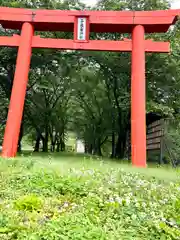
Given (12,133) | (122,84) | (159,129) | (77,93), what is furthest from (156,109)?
(77,93)

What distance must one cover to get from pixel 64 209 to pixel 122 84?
10.4 meters

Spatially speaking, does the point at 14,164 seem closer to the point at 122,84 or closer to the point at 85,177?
the point at 85,177

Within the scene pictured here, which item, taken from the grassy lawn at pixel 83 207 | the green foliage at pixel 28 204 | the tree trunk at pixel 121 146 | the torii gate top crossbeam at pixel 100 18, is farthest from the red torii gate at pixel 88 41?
the tree trunk at pixel 121 146

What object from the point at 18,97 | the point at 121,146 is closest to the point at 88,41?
the point at 18,97

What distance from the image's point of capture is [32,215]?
121 inches

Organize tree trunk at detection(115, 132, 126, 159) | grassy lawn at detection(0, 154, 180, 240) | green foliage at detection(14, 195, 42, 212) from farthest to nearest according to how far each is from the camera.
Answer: tree trunk at detection(115, 132, 126, 159)
green foliage at detection(14, 195, 42, 212)
grassy lawn at detection(0, 154, 180, 240)

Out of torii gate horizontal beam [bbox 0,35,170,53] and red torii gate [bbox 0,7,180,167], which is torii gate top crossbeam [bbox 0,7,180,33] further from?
torii gate horizontal beam [bbox 0,35,170,53]

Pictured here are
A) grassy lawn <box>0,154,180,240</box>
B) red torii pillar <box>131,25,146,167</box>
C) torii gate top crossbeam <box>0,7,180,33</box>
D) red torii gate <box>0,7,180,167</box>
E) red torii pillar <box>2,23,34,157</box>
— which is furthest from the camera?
torii gate top crossbeam <box>0,7,180,33</box>

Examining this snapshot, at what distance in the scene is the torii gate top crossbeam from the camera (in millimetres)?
8141

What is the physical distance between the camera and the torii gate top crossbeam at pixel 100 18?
26.7 ft

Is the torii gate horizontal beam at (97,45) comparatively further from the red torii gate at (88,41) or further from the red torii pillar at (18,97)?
the red torii pillar at (18,97)

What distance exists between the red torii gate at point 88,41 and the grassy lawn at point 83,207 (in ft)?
10.9

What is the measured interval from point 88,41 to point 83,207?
5886 mm

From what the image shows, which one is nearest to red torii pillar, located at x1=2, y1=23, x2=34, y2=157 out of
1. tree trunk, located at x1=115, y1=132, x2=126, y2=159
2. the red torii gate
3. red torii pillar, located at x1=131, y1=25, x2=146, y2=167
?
the red torii gate
